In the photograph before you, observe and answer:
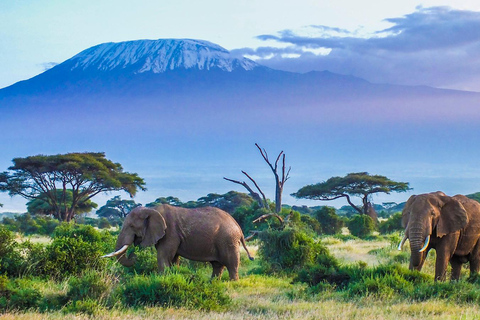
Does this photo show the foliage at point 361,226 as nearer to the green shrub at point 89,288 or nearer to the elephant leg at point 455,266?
the elephant leg at point 455,266

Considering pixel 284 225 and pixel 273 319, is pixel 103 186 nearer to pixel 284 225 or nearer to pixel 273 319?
pixel 284 225

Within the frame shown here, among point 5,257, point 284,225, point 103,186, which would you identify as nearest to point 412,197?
point 284,225

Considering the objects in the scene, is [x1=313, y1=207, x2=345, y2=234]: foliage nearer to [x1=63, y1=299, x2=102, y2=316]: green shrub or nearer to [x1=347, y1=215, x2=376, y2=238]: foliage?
[x1=347, y1=215, x2=376, y2=238]: foliage

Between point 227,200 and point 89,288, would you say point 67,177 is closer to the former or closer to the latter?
point 227,200

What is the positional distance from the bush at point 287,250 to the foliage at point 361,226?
20.7 metres

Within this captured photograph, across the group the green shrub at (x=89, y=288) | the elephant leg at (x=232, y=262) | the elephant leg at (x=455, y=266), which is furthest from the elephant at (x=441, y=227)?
the green shrub at (x=89, y=288)

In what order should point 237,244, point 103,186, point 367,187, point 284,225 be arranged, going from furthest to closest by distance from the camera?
point 367,187 → point 103,186 → point 284,225 → point 237,244

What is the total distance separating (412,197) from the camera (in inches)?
586

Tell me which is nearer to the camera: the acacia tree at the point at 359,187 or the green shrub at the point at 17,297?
the green shrub at the point at 17,297

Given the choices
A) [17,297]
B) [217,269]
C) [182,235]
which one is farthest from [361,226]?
[17,297]

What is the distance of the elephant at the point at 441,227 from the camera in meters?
13.8

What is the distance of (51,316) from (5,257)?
4262mm

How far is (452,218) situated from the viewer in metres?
14.2

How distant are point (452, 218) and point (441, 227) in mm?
319
